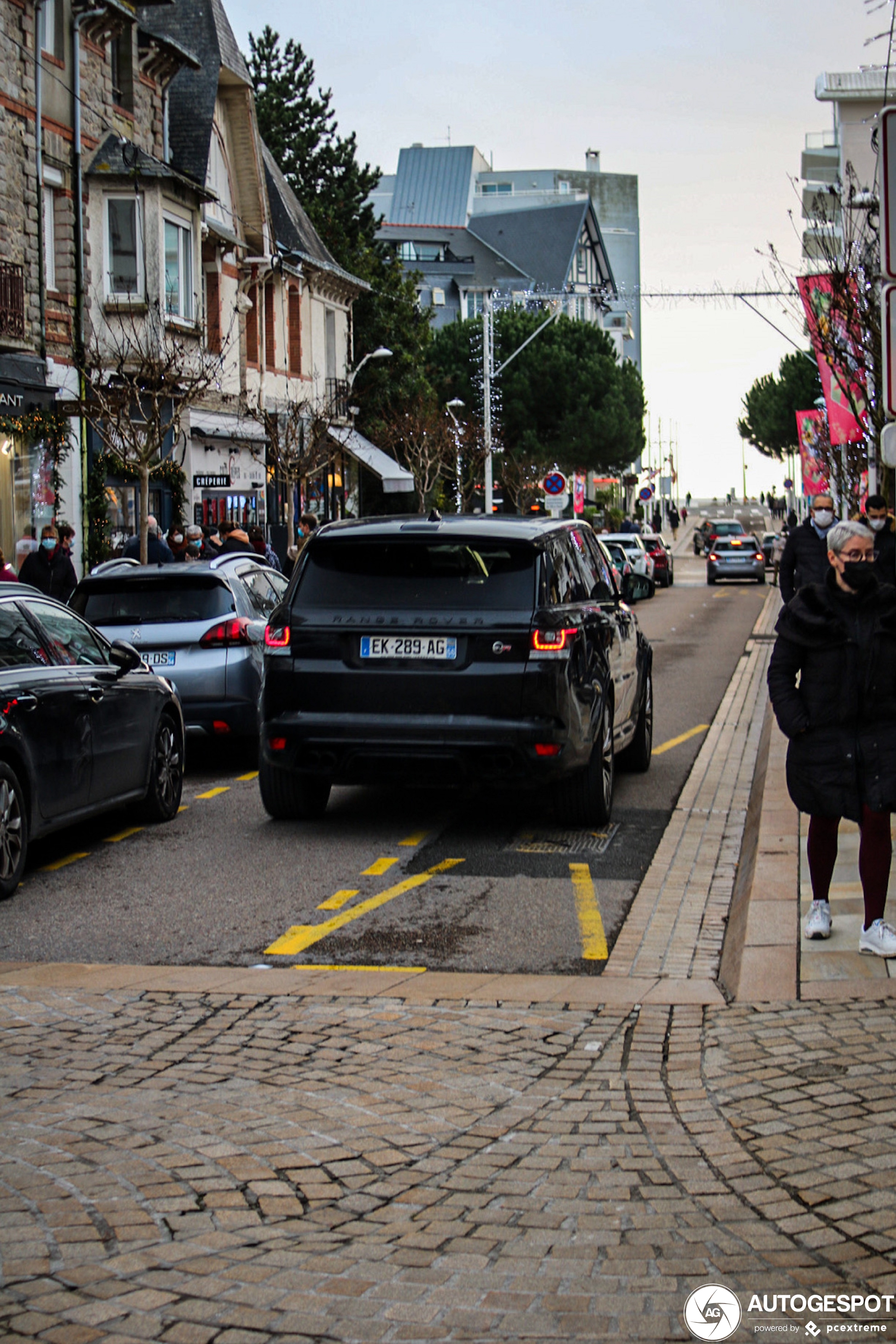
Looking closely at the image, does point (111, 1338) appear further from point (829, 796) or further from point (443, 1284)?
point (829, 796)

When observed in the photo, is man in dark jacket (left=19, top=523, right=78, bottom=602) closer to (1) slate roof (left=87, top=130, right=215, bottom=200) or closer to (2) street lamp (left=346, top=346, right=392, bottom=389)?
(1) slate roof (left=87, top=130, right=215, bottom=200)

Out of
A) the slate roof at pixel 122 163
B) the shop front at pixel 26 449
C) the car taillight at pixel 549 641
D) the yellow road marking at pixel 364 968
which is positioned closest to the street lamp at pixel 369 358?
the slate roof at pixel 122 163

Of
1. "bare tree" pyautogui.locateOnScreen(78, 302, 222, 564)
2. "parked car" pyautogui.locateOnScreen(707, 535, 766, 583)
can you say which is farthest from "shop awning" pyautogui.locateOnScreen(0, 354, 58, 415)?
"parked car" pyautogui.locateOnScreen(707, 535, 766, 583)

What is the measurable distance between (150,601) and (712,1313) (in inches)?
397

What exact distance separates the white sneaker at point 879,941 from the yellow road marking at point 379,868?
3.02 meters

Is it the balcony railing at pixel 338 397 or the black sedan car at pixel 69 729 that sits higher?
the balcony railing at pixel 338 397

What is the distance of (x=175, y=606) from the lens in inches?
516

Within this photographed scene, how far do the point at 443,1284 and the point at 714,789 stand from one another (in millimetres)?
8441

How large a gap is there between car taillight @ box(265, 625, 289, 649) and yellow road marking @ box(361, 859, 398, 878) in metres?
1.37

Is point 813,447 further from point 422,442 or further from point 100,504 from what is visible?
point 100,504

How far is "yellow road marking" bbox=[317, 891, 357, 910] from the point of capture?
8.23 meters

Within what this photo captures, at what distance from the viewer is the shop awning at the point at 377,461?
4919 centimetres

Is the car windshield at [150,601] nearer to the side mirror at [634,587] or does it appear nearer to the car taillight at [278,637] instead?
the side mirror at [634,587]

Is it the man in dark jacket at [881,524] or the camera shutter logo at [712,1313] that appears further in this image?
the man in dark jacket at [881,524]
